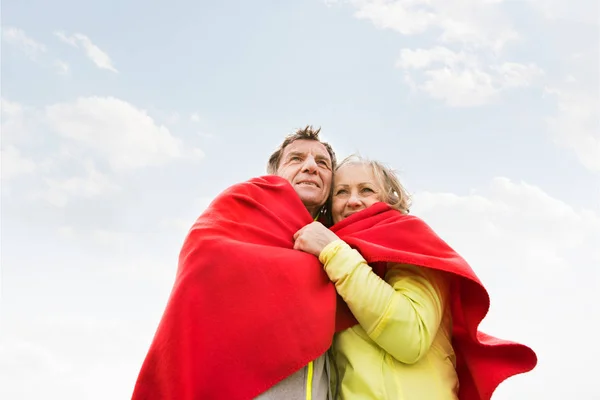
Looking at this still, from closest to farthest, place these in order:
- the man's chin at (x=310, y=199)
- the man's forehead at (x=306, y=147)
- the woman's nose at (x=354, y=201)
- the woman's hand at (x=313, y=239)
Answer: the woman's hand at (x=313, y=239) → the woman's nose at (x=354, y=201) → the man's chin at (x=310, y=199) → the man's forehead at (x=306, y=147)

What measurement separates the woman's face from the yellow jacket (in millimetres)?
563

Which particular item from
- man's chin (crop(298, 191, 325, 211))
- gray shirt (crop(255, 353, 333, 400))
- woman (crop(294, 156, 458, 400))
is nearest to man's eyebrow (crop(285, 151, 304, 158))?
man's chin (crop(298, 191, 325, 211))

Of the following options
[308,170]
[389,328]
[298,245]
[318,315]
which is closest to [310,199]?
[308,170]

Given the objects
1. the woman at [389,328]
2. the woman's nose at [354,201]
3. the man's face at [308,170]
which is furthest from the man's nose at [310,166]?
the woman at [389,328]

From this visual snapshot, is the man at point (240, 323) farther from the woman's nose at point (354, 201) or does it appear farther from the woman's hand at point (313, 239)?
the woman's nose at point (354, 201)

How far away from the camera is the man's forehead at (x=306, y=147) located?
3.66 m

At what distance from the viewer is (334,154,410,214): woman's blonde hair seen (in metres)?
3.22

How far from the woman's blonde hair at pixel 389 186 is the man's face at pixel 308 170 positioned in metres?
0.24

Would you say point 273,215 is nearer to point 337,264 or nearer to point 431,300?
point 337,264

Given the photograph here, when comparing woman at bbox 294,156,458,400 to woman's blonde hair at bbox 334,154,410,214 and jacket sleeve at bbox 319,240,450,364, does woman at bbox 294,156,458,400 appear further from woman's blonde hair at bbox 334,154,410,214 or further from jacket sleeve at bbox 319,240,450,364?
woman's blonde hair at bbox 334,154,410,214

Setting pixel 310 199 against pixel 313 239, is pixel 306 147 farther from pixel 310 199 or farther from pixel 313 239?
pixel 313 239

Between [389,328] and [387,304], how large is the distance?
101mm

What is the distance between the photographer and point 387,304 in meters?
2.50

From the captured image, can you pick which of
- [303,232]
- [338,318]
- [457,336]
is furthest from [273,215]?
[457,336]
